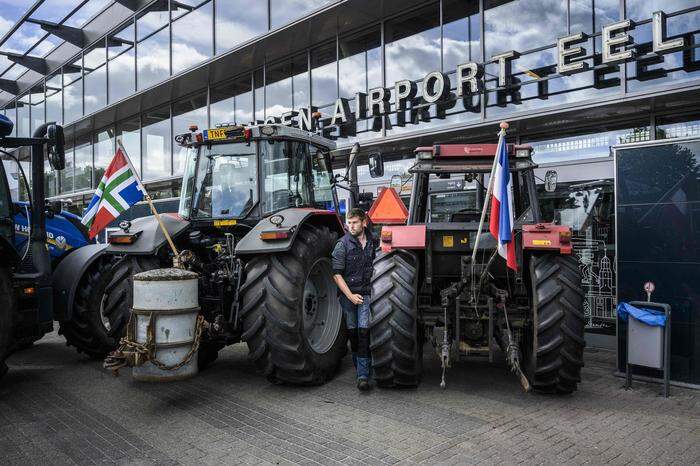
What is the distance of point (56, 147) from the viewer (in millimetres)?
5996

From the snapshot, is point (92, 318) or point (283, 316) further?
→ point (92, 318)

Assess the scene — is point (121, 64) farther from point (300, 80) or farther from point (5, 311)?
point (5, 311)

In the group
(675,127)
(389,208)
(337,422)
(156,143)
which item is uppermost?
(156,143)

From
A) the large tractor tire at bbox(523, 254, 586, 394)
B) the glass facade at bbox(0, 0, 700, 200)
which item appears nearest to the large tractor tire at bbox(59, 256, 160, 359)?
the large tractor tire at bbox(523, 254, 586, 394)

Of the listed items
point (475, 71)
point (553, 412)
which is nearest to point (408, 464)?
point (553, 412)

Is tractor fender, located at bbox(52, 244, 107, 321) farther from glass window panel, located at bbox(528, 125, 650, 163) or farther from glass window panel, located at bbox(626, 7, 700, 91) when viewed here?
glass window panel, located at bbox(626, 7, 700, 91)

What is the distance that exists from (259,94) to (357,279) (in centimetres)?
1120

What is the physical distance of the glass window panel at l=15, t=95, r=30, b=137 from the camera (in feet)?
84.8

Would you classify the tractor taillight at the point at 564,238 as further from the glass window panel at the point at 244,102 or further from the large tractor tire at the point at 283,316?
the glass window panel at the point at 244,102

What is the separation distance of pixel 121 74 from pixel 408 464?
19.0 m

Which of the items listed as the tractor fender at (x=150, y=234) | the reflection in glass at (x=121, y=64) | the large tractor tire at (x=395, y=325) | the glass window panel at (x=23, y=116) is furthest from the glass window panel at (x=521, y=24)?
the glass window panel at (x=23, y=116)

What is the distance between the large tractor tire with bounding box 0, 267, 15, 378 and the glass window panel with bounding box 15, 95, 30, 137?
2447 cm

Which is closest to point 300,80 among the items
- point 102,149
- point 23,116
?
point 102,149

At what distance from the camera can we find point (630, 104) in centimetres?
862
